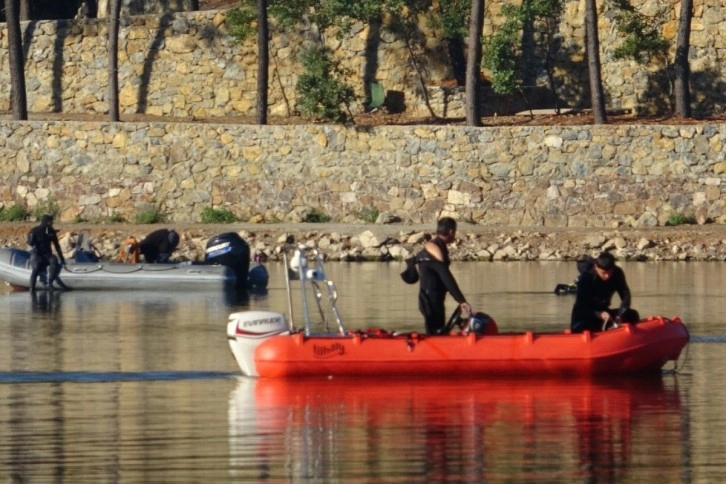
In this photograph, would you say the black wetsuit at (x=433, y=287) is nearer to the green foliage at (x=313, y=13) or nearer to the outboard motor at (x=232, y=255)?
the outboard motor at (x=232, y=255)

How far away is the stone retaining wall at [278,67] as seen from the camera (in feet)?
136

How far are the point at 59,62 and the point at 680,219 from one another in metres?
15.5

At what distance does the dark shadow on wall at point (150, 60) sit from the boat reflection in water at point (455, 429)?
26317mm

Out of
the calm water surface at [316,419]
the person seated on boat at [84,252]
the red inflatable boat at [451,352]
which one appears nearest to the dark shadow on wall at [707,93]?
the person seated on boat at [84,252]

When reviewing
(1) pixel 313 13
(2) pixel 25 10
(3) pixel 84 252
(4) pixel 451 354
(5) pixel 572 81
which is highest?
(2) pixel 25 10

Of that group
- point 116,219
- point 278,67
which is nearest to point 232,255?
point 116,219

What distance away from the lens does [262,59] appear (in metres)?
40.5

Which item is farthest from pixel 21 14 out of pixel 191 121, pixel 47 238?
pixel 47 238

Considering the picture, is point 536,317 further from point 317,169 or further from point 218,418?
point 317,169

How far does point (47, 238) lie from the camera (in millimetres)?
29734

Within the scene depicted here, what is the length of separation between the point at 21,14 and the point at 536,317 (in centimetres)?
2552

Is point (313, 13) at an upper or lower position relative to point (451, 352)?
upper

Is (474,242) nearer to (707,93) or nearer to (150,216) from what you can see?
(150,216)

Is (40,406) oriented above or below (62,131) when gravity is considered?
below
